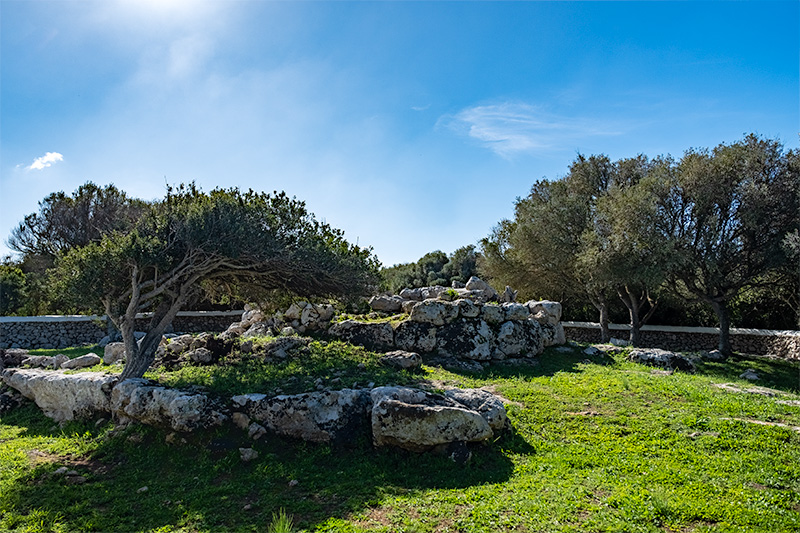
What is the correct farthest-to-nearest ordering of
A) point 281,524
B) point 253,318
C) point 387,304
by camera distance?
point 253,318 → point 387,304 → point 281,524

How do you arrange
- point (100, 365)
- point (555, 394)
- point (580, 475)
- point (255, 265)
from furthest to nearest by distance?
1. point (100, 365)
2. point (255, 265)
3. point (555, 394)
4. point (580, 475)

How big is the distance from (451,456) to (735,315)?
81.0 feet

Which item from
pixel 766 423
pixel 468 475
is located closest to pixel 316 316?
pixel 468 475

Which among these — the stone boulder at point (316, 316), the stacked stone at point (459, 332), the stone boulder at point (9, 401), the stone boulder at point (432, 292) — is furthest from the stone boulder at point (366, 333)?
the stone boulder at point (9, 401)

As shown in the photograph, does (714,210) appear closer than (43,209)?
Yes

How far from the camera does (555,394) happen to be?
10641 mm

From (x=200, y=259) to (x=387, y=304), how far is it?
25.2 feet

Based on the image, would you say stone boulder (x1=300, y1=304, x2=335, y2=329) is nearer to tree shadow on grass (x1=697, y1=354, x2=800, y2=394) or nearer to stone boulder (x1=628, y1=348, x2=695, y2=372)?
stone boulder (x1=628, y1=348, x2=695, y2=372)

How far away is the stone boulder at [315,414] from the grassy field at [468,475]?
0.80 ft

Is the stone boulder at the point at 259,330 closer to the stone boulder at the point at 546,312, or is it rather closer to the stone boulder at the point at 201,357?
the stone boulder at the point at 201,357

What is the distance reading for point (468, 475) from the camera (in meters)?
6.63

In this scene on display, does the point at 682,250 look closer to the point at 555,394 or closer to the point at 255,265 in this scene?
the point at 555,394

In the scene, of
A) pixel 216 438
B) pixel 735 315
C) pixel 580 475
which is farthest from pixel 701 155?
pixel 216 438

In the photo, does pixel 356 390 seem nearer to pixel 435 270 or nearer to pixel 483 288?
pixel 483 288
